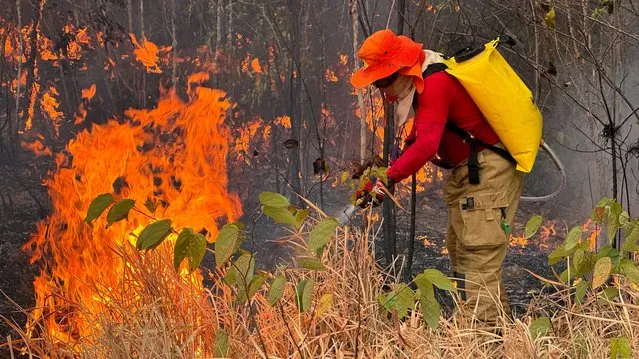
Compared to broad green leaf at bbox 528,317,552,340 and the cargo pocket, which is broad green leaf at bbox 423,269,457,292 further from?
the cargo pocket

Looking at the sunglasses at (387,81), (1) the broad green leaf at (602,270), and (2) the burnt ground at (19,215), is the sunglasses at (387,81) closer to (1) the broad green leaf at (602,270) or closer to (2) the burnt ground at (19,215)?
(1) the broad green leaf at (602,270)

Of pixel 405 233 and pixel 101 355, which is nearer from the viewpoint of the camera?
pixel 101 355

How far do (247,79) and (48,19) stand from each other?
4.61 ft

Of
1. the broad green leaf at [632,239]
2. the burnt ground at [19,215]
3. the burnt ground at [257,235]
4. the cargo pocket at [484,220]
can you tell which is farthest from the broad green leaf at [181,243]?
the burnt ground at [19,215]

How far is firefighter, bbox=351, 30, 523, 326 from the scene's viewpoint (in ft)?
11.7

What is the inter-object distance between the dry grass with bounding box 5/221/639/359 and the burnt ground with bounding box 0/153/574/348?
0.78m

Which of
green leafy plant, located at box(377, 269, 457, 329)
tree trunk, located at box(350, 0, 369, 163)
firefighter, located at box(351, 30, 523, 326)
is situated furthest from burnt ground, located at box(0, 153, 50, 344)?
green leafy plant, located at box(377, 269, 457, 329)

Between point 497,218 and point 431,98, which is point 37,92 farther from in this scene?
point 497,218

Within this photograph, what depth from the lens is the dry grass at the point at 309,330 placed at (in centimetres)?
297

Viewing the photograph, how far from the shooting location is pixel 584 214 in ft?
20.5

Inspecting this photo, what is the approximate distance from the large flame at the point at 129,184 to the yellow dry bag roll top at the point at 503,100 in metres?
2.20

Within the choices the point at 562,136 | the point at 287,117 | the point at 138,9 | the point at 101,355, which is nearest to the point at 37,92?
the point at 138,9

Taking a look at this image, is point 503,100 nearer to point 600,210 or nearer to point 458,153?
point 458,153

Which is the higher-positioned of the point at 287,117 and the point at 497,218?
the point at 287,117
